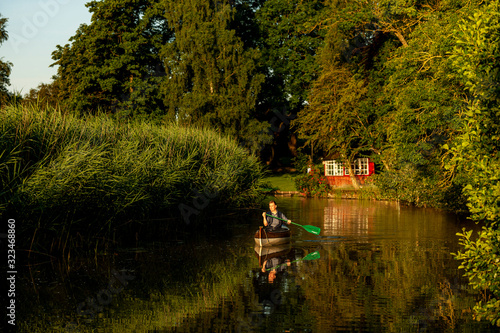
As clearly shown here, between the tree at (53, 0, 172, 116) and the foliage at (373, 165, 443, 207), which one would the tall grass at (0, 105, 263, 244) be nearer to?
the foliage at (373, 165, 443, 207)

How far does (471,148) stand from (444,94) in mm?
16328

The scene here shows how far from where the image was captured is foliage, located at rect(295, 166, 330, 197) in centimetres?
4628

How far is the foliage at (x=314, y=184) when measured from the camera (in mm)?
46281

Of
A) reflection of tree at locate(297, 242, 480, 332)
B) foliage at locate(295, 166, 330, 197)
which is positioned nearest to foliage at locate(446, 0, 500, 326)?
reflection of tree at locate(297, 242, 480, 332)

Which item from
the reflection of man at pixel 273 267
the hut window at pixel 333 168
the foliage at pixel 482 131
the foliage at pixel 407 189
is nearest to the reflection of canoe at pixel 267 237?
the reflection of man at pixel 273 267

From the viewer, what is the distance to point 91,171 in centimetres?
1712

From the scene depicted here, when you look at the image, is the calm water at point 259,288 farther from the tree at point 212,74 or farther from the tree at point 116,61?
the tree at point 116,61

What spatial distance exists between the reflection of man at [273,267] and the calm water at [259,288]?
0.03 meters

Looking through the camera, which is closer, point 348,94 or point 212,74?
point 348,94

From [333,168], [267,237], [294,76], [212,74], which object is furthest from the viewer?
[294,76]

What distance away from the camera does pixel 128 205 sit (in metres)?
18.3

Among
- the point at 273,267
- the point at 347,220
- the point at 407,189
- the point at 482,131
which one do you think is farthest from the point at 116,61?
the point at 482,131

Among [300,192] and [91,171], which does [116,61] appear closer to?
[300,192]

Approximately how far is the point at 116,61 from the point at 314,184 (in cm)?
2095
